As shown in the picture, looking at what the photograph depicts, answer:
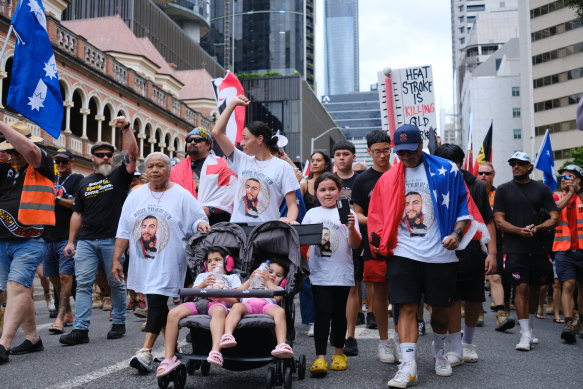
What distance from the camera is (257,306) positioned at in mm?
5141

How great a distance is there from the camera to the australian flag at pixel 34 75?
7.13m

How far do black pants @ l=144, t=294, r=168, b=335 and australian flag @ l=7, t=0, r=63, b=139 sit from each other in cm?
226

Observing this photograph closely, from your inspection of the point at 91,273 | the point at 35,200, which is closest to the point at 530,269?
the point at 91,273

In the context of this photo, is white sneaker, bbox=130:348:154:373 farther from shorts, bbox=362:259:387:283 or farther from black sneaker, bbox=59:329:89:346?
shorts, bbox=362:259:387:283

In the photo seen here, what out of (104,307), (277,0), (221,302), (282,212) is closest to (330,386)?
(221,302)

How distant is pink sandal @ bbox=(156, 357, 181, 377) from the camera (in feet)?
15.5

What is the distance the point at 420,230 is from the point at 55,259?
564cm

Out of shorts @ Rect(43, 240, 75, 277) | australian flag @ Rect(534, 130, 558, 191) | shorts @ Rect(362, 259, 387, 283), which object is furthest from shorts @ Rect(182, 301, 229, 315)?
australian flag @ Rect(534, 130, 558, 191)

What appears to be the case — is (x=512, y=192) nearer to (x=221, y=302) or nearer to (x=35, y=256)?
(x=221, y=302)

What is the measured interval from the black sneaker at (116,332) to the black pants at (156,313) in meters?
2.15

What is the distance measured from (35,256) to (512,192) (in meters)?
5.18

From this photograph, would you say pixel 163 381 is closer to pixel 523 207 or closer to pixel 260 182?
pixel 260 182

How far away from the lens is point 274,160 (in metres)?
6.46

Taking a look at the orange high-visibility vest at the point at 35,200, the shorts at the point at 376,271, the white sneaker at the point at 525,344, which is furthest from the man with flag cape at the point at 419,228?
the orange high-visibility vest at the point at 35,200
